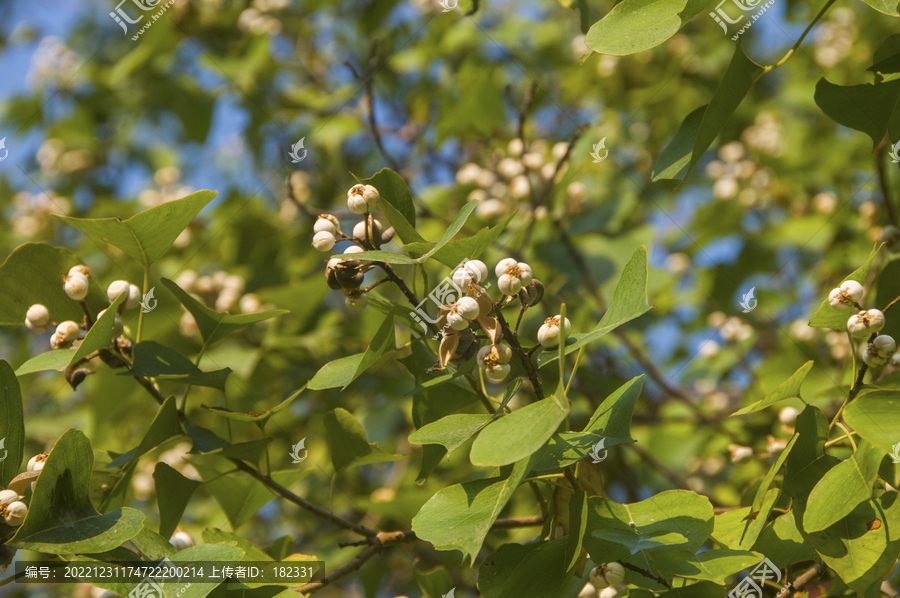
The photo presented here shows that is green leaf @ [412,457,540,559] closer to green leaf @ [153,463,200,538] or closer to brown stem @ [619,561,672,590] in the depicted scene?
brown stem @ [619,561,672,590]

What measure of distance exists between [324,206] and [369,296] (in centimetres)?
292

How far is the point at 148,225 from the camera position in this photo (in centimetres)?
149

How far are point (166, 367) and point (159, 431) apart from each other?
146 mm

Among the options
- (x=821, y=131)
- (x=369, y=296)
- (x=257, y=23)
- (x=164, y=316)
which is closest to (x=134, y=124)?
(x=257, y=23)

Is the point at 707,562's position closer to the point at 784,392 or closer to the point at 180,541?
the point at 784,392

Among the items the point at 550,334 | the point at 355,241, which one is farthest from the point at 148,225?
the point at 550,334

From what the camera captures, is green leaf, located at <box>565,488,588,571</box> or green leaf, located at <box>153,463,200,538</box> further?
green leaf, located at <box>153,463,200,538</box>

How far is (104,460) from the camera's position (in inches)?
63.7

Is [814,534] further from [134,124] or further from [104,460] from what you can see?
[134,124]

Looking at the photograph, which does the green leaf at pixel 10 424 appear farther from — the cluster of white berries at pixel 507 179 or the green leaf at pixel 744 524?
the cluster of white berries at pixel 507 179

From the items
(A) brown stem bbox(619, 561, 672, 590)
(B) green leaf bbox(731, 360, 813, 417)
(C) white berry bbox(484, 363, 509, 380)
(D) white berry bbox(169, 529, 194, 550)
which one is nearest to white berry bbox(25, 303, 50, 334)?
(D) white berry bbox(169, 529, 194, 550)

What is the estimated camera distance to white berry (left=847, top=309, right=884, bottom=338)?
1.35 m

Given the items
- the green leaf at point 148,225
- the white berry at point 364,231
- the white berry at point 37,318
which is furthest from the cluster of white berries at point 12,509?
the white berry at point 364,231

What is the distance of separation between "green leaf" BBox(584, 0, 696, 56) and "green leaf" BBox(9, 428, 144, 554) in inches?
50.7
